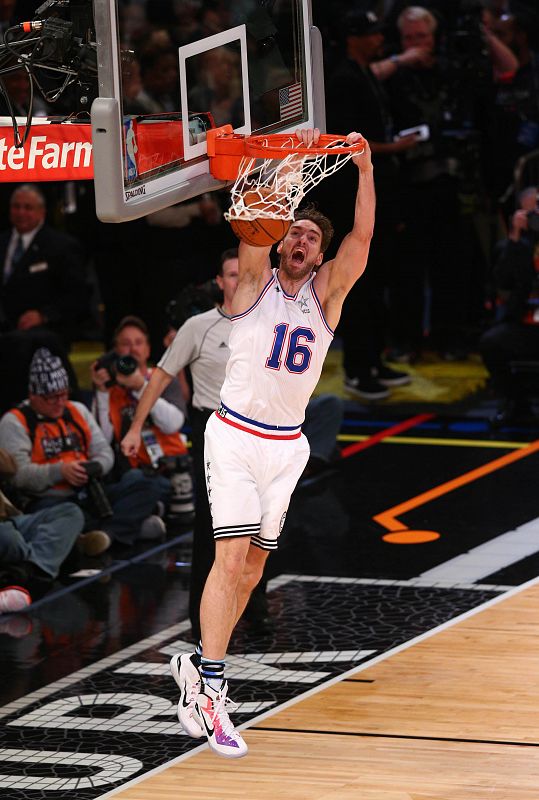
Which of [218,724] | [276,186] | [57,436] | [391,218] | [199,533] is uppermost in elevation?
[391,218]

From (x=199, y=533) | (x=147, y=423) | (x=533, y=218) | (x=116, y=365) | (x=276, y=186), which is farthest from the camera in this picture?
(x=533, y=218)

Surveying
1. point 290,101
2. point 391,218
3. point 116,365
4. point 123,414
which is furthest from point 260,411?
point 391,218

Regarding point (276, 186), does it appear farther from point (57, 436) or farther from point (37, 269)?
point (37, 269)

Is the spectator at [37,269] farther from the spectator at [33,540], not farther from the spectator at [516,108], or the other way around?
the spectator at [516,108]

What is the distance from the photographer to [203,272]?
45.6ft

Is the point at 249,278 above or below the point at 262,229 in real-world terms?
below

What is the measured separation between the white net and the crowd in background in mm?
4316

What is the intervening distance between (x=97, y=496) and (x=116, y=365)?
1010 mm

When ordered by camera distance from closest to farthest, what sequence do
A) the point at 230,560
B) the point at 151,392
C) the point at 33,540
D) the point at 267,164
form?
the point at 230,560
the point at 267,164
the point at 151,392
the point at 33,540

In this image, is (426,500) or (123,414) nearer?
(123,414)

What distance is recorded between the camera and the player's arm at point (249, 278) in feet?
22.5

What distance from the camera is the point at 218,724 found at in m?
6.65

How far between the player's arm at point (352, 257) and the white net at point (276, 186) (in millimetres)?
149

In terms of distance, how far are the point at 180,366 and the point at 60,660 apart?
171 centimetres
